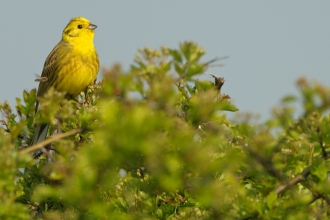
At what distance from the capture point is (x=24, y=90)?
2803 mm

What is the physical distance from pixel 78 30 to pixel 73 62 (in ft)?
2.55

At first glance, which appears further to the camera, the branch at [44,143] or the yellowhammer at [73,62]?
the yellowhammer at [73,62]

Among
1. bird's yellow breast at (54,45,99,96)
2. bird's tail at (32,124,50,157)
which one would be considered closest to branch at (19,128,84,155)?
bird's tail at (32,124,50,157)

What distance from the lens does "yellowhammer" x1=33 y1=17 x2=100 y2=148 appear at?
7.98 metres

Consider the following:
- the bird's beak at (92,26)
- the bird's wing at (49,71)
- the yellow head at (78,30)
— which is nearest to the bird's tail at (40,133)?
the bird's wing at (49,71)

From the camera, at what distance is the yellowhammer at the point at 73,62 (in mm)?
7977

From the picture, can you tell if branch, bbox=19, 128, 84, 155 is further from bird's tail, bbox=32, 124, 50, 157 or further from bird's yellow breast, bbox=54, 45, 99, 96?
bird's yellow breast, bbox=54, 45, 99, 96

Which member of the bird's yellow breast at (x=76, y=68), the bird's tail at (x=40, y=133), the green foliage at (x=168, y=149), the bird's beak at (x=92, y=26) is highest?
the bird's beak at (x=92, y=26)

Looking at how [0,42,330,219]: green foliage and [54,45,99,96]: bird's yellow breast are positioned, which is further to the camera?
[54,45,99,96]: bird's yellow breast

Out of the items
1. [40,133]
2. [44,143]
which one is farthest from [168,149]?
[40,133]

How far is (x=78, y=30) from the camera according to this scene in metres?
8.92

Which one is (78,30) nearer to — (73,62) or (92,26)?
→ (92,26)

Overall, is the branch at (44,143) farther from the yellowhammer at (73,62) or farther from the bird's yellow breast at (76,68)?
the bird's yellow breast at (76,68)

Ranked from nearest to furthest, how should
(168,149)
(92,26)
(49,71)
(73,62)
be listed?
1. (168,149)
2. (73,62)
3. (49,71)
4. (92,26)
